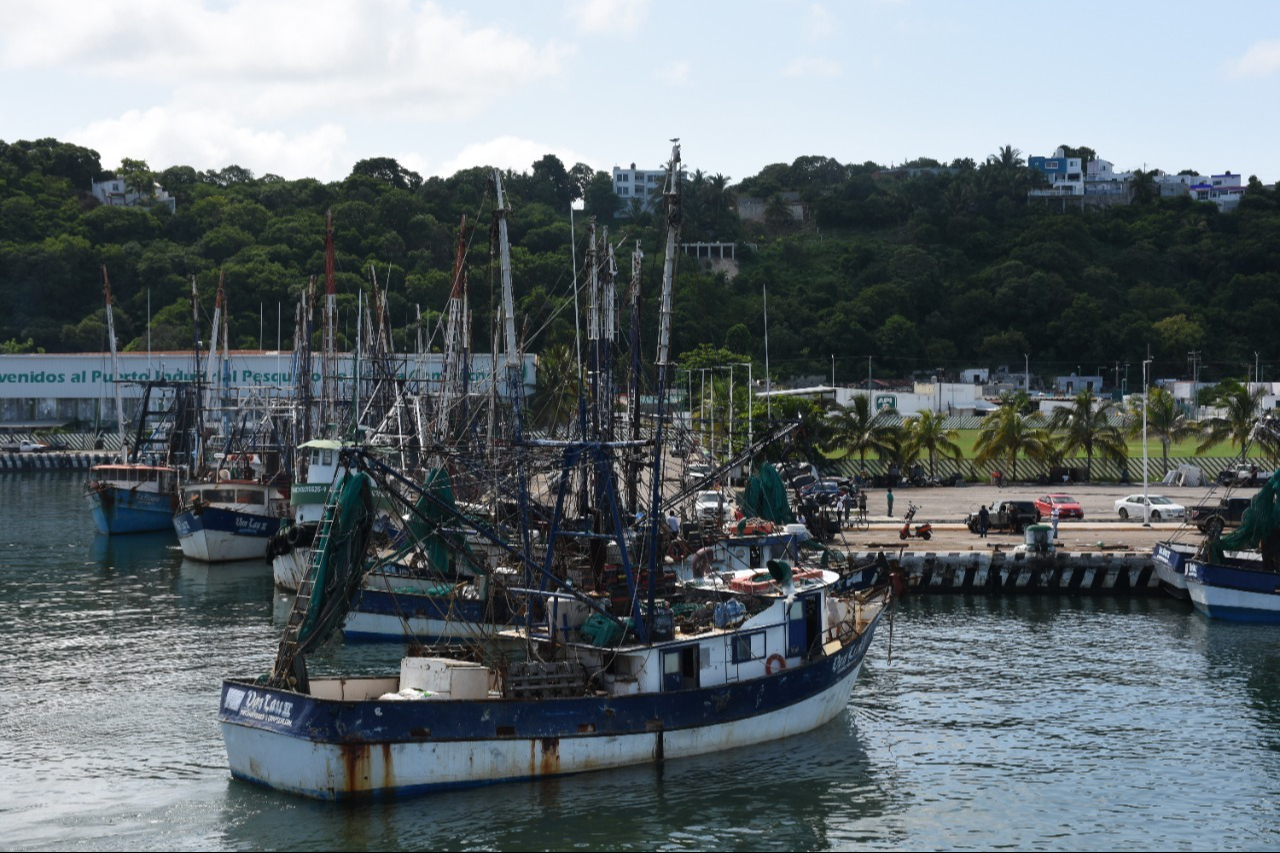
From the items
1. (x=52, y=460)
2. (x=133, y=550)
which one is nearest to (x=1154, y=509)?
(x=133, y=550)

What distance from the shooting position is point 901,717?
41.1 metres

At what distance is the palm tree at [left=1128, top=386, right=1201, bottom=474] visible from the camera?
9719 centimetres

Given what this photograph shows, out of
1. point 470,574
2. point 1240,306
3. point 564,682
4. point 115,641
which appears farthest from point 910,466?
point 1240,306

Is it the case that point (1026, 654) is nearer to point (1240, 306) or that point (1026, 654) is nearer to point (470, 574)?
point (470, 574)

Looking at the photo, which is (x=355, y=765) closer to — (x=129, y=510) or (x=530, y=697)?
(x=530, y=697)

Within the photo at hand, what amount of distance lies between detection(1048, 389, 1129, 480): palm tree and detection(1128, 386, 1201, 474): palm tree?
77.1 inches

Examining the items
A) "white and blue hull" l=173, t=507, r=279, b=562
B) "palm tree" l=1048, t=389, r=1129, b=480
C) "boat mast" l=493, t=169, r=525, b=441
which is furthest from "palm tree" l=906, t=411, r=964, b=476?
"boat mast" l=493, t=169, r=525, b=441

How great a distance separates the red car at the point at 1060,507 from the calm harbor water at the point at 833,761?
21.0m

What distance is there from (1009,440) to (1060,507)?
725 inches

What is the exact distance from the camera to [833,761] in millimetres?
36938

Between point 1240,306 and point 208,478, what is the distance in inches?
5837

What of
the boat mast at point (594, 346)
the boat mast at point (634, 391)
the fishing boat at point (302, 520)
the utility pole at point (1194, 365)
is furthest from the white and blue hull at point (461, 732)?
the utility pole at point (1194, 365)

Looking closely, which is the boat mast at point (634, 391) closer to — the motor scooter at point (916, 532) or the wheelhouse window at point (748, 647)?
the wheelhouse window at point (748, 647)

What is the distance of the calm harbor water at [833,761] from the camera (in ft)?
103
